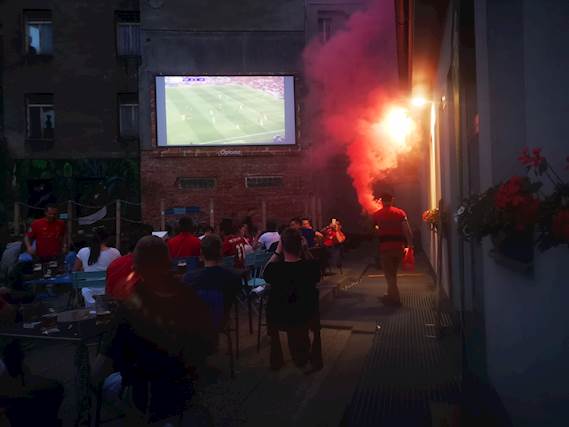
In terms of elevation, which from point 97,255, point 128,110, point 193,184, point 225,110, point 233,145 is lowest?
point 97,255

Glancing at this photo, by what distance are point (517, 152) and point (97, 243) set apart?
18.3ft

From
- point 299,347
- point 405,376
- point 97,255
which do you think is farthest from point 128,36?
point 405,376

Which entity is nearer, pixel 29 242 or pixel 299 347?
pixel 299 347

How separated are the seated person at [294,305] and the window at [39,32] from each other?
20.4 metres

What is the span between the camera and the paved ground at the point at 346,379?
16.0 feet

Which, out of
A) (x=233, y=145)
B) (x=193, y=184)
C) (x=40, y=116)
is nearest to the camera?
(x=193, y=184)

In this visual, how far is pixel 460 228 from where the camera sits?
12.8ft

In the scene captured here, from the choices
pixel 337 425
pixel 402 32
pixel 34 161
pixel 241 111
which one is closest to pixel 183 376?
pixel 337 425

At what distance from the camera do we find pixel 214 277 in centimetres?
558

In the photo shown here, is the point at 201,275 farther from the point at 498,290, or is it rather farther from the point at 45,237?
the point at 45,237

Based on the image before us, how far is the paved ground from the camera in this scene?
487 cm

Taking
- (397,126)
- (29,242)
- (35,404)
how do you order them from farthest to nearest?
(397,126) < (29,242) < (35,404)

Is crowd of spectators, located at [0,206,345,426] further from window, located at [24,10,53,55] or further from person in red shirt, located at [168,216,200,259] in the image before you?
window, located at [24,10,53,55]

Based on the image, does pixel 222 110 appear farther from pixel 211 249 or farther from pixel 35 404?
pixel 35 404
